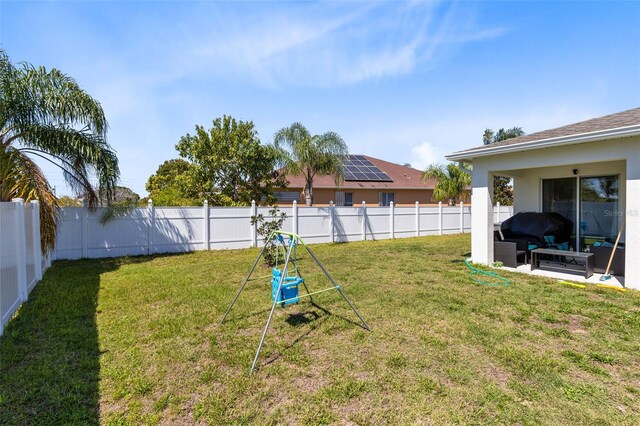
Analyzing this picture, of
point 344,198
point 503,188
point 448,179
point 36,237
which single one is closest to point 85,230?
point 36,237

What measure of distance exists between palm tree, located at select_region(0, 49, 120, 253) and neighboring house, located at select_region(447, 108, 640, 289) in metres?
9.82

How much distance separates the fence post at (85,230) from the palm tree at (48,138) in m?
0.68

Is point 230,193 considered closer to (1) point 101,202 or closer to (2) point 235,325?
(1) point 101,202

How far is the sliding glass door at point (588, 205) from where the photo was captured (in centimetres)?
779

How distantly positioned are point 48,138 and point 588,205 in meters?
14.2

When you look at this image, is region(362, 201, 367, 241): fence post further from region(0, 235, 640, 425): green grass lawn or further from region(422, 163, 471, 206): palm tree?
region(0, 235, 640, 425): green grass lawn

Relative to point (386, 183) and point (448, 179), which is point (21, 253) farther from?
point (448, 179)

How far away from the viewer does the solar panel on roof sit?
2159cm

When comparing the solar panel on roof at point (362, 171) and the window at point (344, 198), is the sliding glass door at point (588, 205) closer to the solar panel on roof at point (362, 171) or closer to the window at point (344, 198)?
the window at point (344, 198)

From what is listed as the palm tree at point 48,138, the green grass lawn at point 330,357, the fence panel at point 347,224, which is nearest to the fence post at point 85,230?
the palm tree at point 48,138

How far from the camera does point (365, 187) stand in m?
21.0

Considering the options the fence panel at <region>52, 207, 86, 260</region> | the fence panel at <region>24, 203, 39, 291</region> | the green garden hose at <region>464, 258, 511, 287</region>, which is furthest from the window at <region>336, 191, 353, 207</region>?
the fence panel at <region>24, 203, 39, 291</region>

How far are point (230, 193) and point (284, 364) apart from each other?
1236 centimetres

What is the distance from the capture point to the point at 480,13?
327 inches
